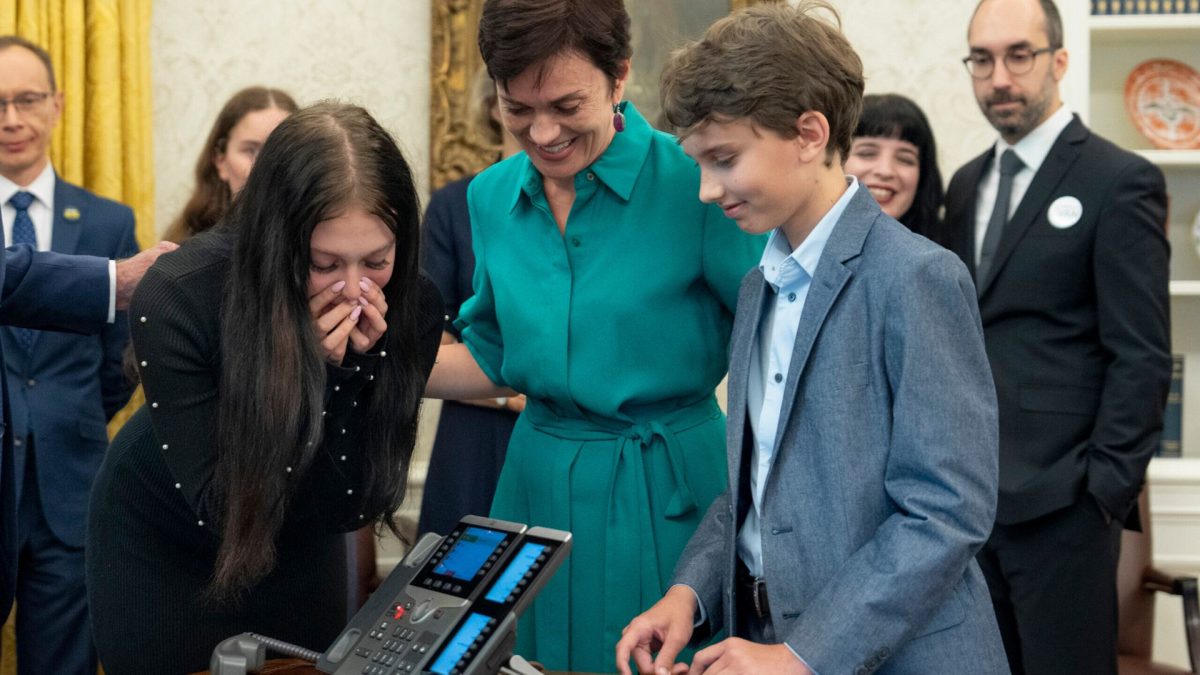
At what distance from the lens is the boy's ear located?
4.84 feet

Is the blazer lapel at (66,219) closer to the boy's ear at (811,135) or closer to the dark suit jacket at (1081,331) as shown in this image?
the dark suit jacket at (1081,331)

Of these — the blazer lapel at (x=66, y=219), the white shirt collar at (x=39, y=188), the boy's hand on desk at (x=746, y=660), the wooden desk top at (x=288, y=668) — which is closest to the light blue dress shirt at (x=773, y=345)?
the boy's hand on desk at (x=746, y=660)

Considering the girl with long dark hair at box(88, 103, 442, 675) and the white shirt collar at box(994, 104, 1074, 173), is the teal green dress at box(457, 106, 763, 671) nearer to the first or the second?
the girl with long dark hair at box(88, 103, 442, 675)

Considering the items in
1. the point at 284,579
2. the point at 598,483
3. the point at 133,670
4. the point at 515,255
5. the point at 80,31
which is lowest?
the point at 133,670

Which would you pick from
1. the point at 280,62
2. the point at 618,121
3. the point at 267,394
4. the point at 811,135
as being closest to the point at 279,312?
the point at 267,394

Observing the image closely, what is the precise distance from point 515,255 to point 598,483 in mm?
341

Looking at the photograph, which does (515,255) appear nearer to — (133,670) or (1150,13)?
(133,670)

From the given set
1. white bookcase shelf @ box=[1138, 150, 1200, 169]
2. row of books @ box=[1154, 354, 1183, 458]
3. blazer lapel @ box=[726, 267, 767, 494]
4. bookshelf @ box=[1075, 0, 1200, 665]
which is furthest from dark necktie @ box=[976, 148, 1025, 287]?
blazer lapel @ box=[726, 267, 767, 494]

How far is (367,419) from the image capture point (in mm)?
1688

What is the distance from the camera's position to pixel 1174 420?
12.5 ft

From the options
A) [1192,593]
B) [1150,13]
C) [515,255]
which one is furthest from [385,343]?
[1150,13]

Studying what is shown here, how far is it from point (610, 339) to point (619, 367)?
39 millimetres

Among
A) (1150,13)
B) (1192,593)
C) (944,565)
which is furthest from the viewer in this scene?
(1150,13)

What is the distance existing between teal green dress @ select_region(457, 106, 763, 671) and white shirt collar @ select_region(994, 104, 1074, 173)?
142 centimetres
